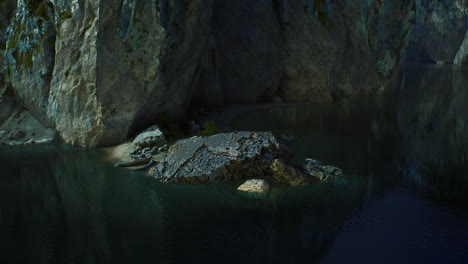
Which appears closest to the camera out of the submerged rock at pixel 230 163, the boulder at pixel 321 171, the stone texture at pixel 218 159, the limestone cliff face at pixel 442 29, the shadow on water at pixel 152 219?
the shadow on water at pixel 152 219

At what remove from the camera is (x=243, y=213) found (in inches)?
701

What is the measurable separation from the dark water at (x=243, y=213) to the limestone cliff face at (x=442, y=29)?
8961cm

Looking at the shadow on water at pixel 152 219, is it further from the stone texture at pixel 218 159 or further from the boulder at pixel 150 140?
the boulder at pixel 150 140

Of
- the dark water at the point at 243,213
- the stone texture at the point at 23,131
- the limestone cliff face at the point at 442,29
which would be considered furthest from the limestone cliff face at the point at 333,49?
the limestone cliff face at the point at 442,29

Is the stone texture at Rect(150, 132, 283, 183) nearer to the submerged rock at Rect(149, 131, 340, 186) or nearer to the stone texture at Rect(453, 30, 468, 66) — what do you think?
the submerged rock at Rect(149, 131, 340, 186)

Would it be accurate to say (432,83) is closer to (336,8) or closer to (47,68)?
(336,8)

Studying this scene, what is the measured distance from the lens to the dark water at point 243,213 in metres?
14.7

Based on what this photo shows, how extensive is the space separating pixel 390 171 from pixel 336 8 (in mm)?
27787

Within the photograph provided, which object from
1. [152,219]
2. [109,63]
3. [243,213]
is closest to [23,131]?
[109,63]

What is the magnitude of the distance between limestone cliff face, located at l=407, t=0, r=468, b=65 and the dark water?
294 feet

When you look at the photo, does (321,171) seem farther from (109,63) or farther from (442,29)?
(442,29)

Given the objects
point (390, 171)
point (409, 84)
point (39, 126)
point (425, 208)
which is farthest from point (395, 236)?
point (409, 84)

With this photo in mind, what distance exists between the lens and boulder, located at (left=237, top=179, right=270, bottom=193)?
20.0 m

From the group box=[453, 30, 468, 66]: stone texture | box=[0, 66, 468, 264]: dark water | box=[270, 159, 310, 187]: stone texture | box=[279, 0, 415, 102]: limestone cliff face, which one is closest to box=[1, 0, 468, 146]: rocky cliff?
box=[0, 66, 468, 264]: dark water
